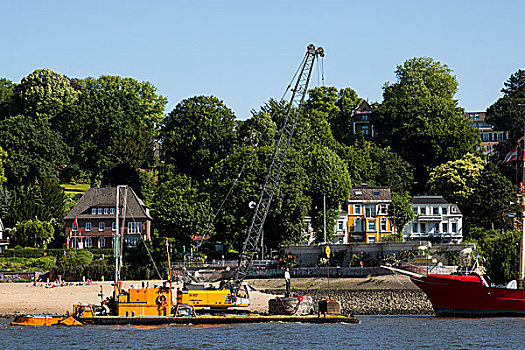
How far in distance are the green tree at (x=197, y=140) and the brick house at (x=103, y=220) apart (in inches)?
754

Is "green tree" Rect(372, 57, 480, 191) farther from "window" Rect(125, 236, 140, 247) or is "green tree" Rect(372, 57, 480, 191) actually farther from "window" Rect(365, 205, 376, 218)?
"window" Rect(125, 236, 140, 247)

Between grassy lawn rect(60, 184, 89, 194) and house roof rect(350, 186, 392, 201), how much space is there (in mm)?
46178

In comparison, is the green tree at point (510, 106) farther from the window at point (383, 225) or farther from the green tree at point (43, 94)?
the green tree at point (43, 94)

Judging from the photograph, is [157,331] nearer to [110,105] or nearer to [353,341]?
[353,341]

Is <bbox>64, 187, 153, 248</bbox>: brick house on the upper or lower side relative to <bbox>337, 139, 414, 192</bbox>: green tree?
lower

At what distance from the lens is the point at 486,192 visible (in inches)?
4882

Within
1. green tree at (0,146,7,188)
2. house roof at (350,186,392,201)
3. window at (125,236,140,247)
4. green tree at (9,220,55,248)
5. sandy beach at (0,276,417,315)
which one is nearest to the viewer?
sandy beach at (0,276,417,315)

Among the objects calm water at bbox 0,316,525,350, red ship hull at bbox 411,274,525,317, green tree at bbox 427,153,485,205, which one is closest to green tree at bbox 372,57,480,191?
green tree at bbox 427,153,485,205

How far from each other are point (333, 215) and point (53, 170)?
44.8 metres

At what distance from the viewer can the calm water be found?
170ft

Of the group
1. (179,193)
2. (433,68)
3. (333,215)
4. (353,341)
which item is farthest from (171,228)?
(433,68)

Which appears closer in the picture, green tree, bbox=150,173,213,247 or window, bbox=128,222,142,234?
green tree, bbox=150,173,213,247

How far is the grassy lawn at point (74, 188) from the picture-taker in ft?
471

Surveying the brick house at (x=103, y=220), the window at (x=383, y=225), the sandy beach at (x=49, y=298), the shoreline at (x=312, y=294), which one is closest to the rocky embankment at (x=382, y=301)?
the shoreline at (x=312, y=294)
